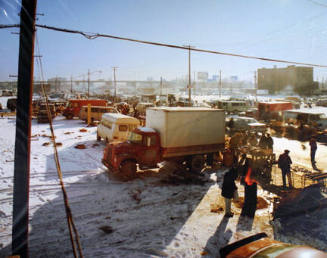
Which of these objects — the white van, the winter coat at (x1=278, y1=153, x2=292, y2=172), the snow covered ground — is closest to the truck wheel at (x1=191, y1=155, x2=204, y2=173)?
the snow covered ground

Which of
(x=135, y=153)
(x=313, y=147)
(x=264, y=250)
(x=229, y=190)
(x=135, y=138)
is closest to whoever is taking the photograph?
(x=264, y=250)

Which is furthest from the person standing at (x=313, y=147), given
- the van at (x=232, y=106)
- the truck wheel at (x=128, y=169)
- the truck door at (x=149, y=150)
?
the van at (x=232, y=106)

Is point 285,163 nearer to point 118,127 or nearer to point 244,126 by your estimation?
point 118,127

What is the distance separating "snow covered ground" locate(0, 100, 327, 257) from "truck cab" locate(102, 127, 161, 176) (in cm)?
62

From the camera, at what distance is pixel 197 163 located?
11531mm

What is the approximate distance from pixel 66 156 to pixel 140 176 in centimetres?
520

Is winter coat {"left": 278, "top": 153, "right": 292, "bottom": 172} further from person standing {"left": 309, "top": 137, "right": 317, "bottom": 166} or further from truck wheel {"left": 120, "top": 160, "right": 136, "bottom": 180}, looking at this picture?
truck wheel {"left": 120, "top": 160, "right": 136, "bottom": 180}

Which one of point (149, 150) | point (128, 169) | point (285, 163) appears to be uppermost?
point (149, 150)

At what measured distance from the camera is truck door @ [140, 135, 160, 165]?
1052cm

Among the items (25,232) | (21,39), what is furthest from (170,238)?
(21,39)

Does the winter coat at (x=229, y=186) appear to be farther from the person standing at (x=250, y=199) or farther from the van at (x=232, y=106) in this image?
the van at (x=232, y=106)

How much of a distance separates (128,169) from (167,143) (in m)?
2.03

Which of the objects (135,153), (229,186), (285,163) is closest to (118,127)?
(135,153)

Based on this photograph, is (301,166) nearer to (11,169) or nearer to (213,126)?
(213,126)
